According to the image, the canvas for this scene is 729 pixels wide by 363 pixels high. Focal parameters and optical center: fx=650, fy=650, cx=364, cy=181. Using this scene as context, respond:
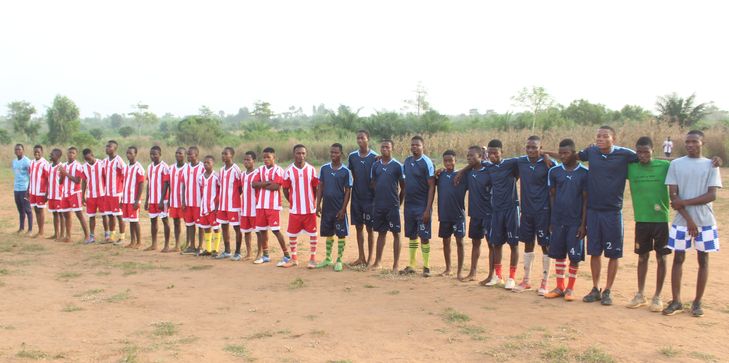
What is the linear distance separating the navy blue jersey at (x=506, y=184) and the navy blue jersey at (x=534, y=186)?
0.20 meters

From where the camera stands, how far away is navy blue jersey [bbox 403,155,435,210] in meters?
8.94

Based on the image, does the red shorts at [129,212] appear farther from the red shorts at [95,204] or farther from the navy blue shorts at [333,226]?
the navy blue shorts at [333,226]

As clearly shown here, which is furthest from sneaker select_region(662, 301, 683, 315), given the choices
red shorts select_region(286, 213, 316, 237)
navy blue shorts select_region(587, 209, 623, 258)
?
red shorts select_region(286, 213, 316, 237)

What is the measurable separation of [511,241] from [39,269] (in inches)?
274

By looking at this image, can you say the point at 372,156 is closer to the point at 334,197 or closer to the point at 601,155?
the point at 334,197

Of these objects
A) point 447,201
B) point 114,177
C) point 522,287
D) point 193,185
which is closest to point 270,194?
point 193,185

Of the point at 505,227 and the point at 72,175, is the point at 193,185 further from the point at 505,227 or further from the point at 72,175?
the point at 505,227

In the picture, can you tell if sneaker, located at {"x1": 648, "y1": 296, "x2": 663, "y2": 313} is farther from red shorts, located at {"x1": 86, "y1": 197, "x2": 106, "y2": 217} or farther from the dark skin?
red shorts, located at {"x1": 86, "y1": 197, "x2": 106, "y2": 217}

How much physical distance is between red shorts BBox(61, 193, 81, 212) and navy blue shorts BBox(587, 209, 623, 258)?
31.0 feet

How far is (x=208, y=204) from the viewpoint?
34.6 feet

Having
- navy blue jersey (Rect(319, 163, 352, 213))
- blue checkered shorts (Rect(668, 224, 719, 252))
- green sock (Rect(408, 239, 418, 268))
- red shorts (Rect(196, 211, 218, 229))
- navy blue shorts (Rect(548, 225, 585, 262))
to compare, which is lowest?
green sock (Rect(408, 239, 418, 268))

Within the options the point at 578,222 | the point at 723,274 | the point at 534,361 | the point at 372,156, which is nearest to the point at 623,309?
the point at 578,222

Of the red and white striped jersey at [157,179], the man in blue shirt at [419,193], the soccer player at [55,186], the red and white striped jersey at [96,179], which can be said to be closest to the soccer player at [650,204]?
the man in blue shirt at [419,193]

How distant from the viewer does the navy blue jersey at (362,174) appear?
30.7 ft
